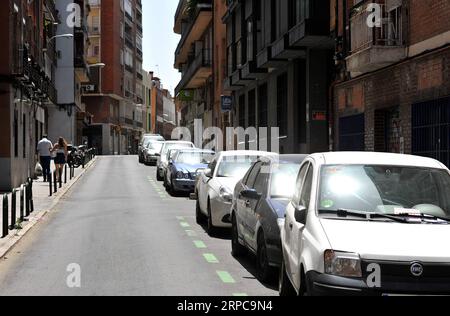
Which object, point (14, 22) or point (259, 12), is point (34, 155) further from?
point (259, 12)

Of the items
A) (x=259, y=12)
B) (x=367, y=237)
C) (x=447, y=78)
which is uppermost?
(x=259, y=12)

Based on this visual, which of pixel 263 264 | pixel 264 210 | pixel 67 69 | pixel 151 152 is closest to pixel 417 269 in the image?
pixel 263 264

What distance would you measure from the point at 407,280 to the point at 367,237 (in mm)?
467

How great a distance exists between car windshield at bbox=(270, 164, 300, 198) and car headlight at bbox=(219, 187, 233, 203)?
2862 millimetres

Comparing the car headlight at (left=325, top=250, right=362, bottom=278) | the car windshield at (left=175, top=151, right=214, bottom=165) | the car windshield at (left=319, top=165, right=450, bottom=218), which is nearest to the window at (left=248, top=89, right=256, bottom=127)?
the car windshield at (left=175, top=151, right=214, bottom=165)

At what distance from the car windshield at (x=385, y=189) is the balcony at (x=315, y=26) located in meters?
15.0

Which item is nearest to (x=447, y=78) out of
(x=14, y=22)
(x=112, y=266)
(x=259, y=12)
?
(x=112, y=266)

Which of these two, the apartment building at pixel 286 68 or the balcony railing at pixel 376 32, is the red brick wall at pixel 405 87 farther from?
the apartment building at pixel 286 68

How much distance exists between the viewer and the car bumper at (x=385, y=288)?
5.06m

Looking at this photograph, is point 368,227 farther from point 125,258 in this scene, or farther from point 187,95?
point 187,95

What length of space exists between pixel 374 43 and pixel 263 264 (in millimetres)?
9355

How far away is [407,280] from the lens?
509cm

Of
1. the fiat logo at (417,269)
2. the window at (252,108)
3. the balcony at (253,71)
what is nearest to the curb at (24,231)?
the fiat logo at (417,269)

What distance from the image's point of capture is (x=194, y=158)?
2297 centimetres
